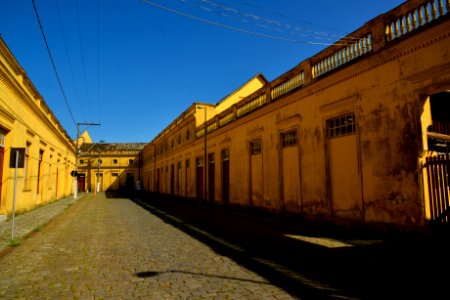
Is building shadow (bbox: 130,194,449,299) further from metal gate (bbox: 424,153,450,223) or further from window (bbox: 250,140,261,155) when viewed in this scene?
window (bbox: 250,140,261,155)

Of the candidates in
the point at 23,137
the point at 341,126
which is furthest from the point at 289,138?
the point at 23,137

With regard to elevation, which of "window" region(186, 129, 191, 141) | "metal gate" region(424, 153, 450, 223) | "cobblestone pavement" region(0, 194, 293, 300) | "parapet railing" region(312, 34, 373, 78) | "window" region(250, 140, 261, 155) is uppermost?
"window" region(186, 129, 191, 141)

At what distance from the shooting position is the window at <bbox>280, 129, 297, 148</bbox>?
12188mm

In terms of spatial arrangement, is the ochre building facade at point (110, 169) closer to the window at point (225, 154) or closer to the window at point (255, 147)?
the window at point (225, 154)

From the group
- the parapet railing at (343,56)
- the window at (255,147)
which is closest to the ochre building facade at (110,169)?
the window at (255,147)

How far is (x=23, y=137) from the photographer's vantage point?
48.0 ft

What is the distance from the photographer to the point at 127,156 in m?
57.6

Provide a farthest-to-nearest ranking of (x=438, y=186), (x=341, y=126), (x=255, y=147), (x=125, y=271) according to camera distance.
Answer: (x=255, y=147) < (x=341, y=126) < (x=438, y=186) < (x=125, y=271)

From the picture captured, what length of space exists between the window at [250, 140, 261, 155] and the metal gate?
826cm

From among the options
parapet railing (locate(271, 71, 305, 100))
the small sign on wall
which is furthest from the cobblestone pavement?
parapet railing (locate(271, 71, 305, 100))

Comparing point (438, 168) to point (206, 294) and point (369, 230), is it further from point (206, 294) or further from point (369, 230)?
point (206, 294)

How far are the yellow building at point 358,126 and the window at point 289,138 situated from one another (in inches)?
1.8

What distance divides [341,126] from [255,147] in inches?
235

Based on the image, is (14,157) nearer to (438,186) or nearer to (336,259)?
(336,259)
